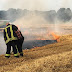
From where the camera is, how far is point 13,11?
4900cm

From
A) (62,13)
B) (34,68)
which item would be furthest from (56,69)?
(62,13)

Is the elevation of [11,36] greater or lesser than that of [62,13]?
lesser

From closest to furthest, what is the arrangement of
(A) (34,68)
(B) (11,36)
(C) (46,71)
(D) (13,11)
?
(C) (46,71)
(A) (34,68)
(B) (11,36)
(D) (13,11)

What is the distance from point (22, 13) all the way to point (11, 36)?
1745 inches

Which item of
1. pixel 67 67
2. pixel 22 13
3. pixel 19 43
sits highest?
pixel 22 13

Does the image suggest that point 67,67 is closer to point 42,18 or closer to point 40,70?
point 40,70

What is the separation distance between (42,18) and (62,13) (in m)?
8.17

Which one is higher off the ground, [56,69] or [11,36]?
[11,36]

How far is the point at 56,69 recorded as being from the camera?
4.87m

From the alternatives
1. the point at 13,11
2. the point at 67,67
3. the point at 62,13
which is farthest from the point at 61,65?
the point at 62,13

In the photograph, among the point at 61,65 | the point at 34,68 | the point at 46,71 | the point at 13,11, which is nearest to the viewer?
the point at 46,71

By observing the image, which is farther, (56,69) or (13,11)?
(13,11)

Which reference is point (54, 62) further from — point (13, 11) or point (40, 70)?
point (13, 11)

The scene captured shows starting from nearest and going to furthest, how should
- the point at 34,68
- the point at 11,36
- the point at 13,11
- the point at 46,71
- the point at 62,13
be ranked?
the point at 46,71
the point at 34,68
the point at 11,36
the point at 13,11
the point at 62,13
